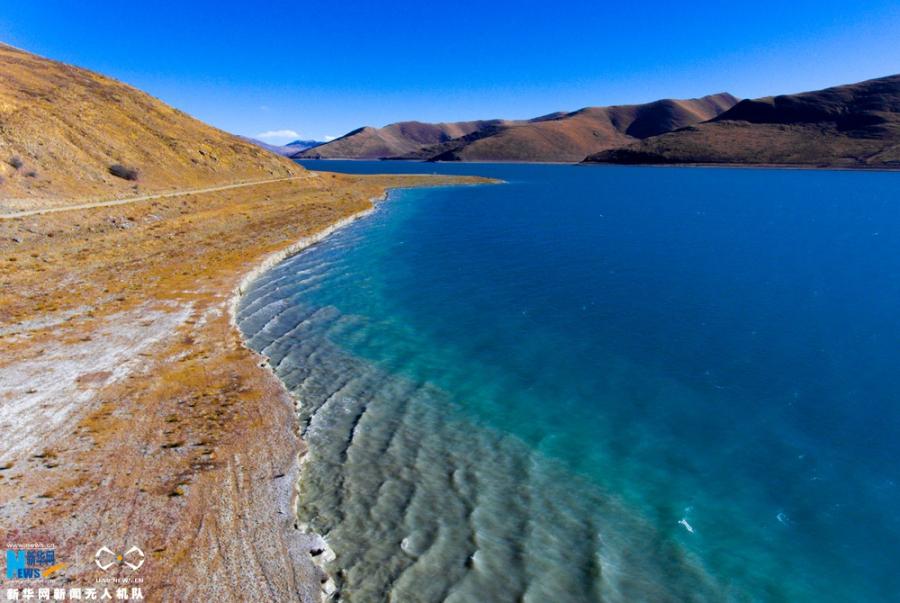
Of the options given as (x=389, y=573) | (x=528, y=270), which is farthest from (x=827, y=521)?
(x=528, y=270)

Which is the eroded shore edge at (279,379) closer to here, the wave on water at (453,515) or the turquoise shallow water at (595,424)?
the wave on water at (453,515)

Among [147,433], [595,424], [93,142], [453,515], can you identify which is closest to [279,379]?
[147,433]

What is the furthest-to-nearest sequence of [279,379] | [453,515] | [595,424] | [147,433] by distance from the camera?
[279,379] → [595,424] → [147,433] → [453,515]

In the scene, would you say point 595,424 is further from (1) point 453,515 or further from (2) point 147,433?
(2) point 147,433

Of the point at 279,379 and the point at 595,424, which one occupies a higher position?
the point at 279,379

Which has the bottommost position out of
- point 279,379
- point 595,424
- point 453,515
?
point 595,424

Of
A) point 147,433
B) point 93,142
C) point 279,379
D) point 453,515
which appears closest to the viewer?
point 453,515

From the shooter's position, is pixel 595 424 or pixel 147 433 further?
pixel 595 424

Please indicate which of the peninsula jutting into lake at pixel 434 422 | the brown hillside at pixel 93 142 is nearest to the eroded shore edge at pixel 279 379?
the peninsula jutting into lake at pixel 434 422
